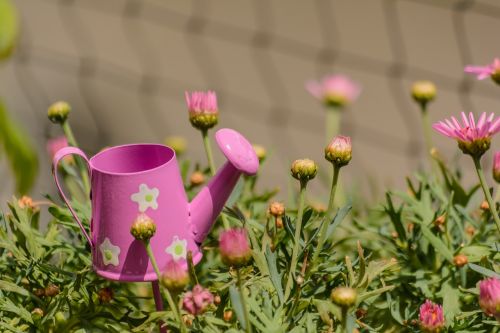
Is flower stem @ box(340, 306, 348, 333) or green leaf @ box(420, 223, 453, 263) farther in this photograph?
green leaf @ box(420, 223, 453, 263)

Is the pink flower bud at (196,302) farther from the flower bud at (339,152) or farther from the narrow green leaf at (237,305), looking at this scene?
the flower bud at (339,152)

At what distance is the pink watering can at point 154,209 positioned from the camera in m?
0.77

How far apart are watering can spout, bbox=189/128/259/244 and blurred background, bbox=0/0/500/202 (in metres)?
1.60

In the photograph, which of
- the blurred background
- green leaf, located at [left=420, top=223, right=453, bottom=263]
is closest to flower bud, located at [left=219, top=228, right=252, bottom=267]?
green leaf, located at [left=420, top=223, right=453, bottom=263]

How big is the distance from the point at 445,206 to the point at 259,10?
256 centimetres

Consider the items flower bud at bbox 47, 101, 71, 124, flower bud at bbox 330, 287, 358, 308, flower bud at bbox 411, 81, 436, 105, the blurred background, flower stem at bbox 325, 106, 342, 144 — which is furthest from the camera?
the blurred background

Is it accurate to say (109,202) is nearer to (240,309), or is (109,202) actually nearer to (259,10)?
(240,309)

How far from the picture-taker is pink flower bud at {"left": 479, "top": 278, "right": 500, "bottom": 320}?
0.68 m

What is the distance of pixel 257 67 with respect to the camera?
3.13 meters

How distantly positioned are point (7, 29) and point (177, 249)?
242 mm

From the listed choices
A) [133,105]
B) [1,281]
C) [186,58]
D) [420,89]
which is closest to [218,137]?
[1,281]

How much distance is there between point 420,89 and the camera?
1.08m

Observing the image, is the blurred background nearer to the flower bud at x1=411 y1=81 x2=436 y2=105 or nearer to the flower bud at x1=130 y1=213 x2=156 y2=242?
the flower bud at x1=411 y1=81 x2=436 y2=105

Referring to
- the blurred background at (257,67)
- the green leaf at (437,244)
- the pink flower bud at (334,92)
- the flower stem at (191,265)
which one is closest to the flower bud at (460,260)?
the green leaf at (437,244)
